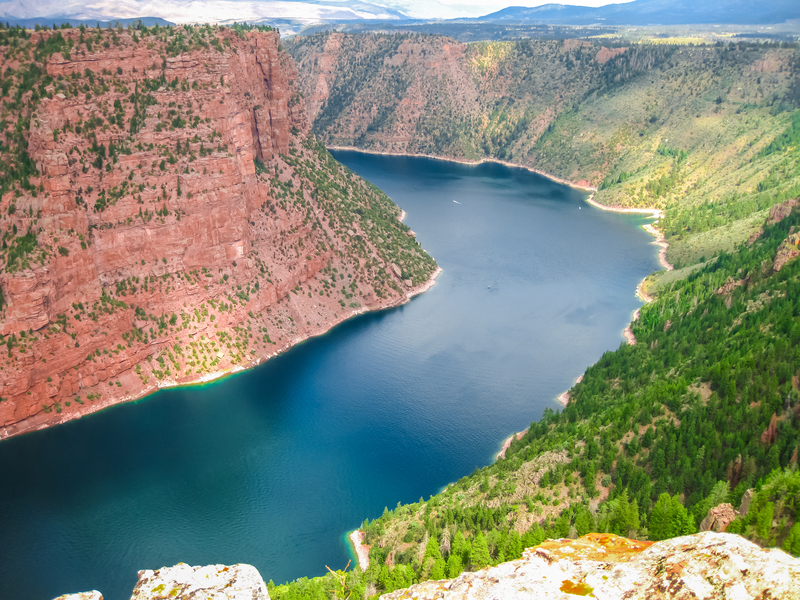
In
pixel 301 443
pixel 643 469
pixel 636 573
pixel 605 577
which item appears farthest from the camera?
pixel 301 443

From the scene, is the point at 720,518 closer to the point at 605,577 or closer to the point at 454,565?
the point at 605,577

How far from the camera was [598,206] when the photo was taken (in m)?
190

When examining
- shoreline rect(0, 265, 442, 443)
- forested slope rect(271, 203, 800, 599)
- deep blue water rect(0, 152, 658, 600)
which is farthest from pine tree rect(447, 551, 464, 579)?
shoreline rect(0, 265, 442, 443)

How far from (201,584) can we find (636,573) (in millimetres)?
14889

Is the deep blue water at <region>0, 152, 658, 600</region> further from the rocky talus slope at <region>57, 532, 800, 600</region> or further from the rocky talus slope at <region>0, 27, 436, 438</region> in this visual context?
the rocky talus slope at <region>57, 532, 800, 600</region>

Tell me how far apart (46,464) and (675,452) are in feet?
214

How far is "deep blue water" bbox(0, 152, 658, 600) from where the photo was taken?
66.8 m

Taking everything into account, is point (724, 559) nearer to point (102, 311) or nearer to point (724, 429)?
point (724, 429)

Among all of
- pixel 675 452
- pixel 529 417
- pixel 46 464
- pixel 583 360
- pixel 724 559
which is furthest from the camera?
pixel 583 360

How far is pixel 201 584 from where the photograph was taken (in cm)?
2347

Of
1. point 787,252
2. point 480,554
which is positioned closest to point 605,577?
point 480,554

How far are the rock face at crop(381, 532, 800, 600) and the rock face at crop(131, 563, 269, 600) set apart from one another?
28.1ft

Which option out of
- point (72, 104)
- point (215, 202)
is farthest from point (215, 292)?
point (72, 104)

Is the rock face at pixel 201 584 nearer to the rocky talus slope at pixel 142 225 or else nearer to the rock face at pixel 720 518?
the rock face at pixel 720 518
